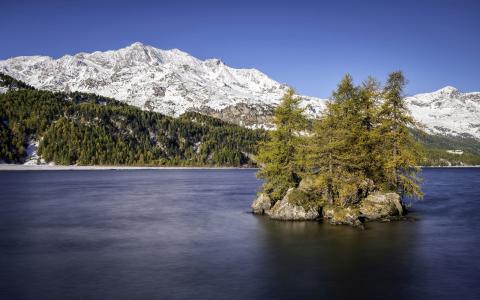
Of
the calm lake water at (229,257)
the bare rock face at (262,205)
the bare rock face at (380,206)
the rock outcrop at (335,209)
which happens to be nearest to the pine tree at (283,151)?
the bare rock face at (262,205)

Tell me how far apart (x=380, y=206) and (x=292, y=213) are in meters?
11.7

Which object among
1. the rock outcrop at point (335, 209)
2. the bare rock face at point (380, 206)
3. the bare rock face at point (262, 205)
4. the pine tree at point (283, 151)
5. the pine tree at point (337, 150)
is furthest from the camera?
the bare rock face at point (262, 205)

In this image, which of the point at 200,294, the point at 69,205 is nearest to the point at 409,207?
the point at 200,294

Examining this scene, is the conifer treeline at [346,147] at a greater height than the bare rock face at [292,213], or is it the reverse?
the conifer treeline at [346,147]

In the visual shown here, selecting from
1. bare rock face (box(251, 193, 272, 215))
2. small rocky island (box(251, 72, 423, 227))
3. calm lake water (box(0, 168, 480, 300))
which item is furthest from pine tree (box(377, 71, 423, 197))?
bare rock face (box(251, 193, 272, 215))

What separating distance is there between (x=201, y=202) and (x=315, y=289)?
52.4 metres

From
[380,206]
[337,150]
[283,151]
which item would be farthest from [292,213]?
[380,206]

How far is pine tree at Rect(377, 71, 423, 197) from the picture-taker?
59.3 m

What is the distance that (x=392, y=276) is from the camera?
31.2 metres

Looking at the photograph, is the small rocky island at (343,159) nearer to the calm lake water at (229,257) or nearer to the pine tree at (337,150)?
the pine tree at (337,150)

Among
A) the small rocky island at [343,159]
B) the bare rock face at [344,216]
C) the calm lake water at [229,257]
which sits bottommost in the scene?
the calm lake water at [229,257]

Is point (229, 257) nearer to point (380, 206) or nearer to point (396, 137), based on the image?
point (380, 206)

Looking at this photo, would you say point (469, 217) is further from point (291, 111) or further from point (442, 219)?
point (291, 111)

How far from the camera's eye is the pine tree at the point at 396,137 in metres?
59.3
